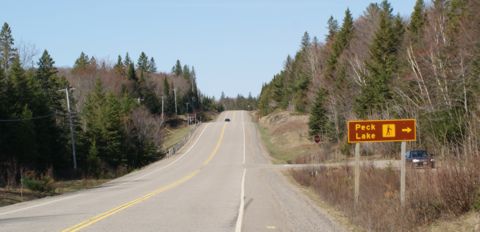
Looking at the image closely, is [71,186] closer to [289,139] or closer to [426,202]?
[426,202]

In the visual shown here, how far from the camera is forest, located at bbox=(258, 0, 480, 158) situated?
2999 cm

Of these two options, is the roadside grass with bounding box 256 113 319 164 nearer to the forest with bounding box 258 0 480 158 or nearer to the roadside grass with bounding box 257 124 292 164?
the roadside grass with bounding box 257 124 292 164

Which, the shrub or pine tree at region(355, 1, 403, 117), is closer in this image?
the shrub

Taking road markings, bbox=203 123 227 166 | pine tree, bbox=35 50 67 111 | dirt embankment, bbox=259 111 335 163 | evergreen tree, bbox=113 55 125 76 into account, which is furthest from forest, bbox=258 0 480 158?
evergreen tree, bbox=113 55 125 76

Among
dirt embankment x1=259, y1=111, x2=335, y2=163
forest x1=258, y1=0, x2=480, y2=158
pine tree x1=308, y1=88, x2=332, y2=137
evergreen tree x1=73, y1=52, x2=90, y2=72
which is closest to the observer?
forest x1=258, y1=0, x2=480, y2=158

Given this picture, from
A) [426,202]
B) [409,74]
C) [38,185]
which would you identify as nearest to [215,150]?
[409,74]

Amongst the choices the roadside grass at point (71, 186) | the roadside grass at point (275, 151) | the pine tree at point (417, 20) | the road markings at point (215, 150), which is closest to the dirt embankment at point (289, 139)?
the roadside grass at point (275, 151)

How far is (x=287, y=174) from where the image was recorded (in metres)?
42.4

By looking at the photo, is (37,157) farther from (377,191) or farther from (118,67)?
(118,67)

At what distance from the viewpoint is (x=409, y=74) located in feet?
159

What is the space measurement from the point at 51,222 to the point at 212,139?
8194cm

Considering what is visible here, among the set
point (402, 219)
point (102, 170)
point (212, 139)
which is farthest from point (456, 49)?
point (212, 139)

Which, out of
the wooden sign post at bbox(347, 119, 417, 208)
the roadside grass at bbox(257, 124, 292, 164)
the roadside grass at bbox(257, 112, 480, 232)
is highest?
the wooden sign post at bbox(347, 119, 417, 208)

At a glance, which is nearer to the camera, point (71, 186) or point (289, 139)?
point (71, 186)
